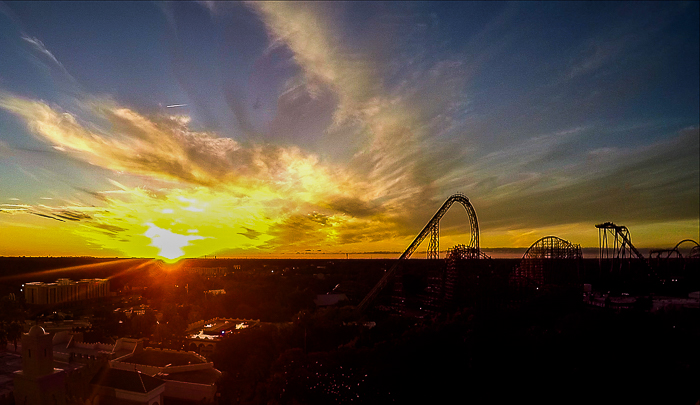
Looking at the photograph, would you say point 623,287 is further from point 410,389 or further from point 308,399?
point 308,399

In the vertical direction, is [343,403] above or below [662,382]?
below

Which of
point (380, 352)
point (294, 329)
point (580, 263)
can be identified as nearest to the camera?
point (380, 352)

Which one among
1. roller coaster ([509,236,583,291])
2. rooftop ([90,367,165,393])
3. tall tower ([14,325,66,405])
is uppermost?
roller coaster ([509,236,583,291])

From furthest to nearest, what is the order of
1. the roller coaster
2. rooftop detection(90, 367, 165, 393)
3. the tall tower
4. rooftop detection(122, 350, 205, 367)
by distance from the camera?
1. the roller coaster
2. rooftop detection(122, 350, 205, 367)
3. rooftop detection(90, 367, 165, 393)
4. the tall tower

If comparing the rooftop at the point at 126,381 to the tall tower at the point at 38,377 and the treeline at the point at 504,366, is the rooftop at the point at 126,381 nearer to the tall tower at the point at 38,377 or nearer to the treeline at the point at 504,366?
the tall tower at the point at 38,377

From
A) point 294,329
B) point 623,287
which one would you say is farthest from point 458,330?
point 623,287

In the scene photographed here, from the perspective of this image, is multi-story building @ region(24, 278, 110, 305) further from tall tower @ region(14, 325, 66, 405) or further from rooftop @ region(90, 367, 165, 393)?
tall tower @ region(14, 325, 66, 405)

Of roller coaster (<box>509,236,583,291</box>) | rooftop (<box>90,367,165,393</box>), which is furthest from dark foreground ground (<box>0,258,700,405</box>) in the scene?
roller coaster (<box>509,236,583,291</box>)

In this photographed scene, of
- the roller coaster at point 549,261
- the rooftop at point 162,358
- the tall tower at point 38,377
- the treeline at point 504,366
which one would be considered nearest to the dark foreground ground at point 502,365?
the treeline at point 504,366
